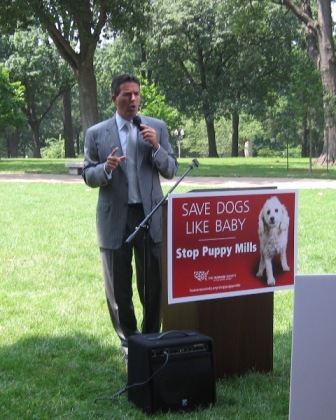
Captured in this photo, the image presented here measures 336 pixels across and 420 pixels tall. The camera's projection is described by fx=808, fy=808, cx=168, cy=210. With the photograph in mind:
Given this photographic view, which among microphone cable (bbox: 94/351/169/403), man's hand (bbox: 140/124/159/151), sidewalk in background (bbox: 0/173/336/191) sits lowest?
microphone cable (bbox: 94/351/169/403)

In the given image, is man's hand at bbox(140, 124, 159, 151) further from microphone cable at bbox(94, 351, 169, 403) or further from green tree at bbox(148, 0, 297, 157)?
green tree at bbox(148, 0, 297, 157)

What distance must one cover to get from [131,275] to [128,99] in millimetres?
1278

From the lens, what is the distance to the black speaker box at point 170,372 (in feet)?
16.1

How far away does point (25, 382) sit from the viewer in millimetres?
5559

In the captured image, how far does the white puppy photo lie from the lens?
555 cm

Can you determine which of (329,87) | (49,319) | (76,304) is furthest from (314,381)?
(329,87)

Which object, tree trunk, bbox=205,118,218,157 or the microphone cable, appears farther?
tree trunk, bbox=205,118,218,157

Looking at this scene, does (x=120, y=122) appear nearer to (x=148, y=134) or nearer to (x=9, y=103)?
(x=148, y=134)

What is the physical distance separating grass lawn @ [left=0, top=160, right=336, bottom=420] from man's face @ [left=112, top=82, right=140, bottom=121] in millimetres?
1851

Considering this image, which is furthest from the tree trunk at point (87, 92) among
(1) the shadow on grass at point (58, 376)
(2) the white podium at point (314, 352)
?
(2) the white podium at point (314, 352)

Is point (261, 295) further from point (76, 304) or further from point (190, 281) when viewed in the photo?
point (76, 304)

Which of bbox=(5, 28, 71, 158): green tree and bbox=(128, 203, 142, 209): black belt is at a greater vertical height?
bbox=(5, 28, 71, 158): green tree

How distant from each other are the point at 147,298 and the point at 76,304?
88.4 inches

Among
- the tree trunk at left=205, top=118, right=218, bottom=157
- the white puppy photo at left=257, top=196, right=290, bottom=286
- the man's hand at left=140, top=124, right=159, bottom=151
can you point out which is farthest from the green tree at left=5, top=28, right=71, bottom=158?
the white puppy photo at left=257, top=196, right=290, bottom=286
